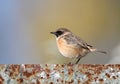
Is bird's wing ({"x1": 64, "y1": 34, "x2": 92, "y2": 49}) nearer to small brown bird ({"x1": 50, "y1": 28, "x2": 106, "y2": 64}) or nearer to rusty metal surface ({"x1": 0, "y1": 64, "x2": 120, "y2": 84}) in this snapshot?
small brown bird ({"x1": 50, "y1": 28, "x2": 106, "y2": 64})

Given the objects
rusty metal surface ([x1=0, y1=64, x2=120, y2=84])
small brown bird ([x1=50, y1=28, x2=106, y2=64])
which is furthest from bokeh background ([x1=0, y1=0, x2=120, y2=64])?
rusty metal surface ([x1=0, y1=64, x2=120, y2=84])

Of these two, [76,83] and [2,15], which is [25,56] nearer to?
[2,15]

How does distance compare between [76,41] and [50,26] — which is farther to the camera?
[50,26]

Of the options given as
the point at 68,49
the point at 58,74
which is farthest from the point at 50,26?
the point at 58,74

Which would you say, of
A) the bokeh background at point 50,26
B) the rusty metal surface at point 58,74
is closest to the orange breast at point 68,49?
the bokeh background at point 50,26

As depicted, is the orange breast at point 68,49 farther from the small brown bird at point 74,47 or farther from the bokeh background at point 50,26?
the bokeh background at point 50,26

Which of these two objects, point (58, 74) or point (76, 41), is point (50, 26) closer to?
point (76, 41)
